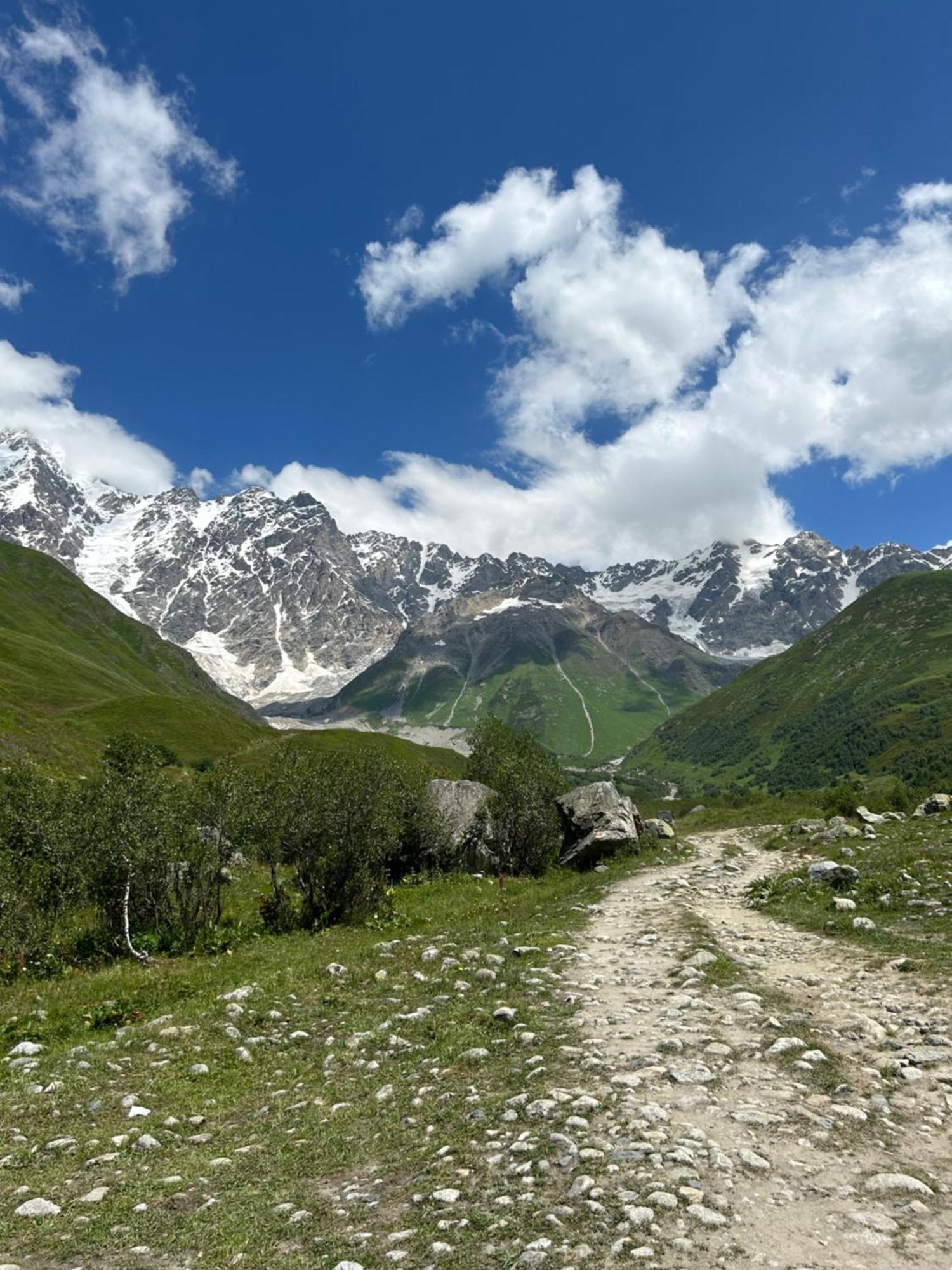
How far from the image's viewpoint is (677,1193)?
771 centimetres

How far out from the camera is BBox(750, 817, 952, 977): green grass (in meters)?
18.1

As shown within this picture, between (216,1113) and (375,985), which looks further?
(375,985)

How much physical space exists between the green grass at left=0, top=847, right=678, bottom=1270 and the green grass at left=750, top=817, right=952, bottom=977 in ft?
29.6

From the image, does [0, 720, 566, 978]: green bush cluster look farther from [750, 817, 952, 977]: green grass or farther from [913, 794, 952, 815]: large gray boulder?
[913, 794, 952, 815]: large gray boulder

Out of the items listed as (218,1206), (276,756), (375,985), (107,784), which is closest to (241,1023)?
(375,985)

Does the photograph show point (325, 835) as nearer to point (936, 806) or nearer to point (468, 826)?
point (468, 826)

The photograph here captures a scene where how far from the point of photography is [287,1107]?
11484 mm

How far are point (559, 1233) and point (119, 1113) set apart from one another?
818 centimetres

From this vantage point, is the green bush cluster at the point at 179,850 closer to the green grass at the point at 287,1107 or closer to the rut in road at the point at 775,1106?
the green grass at the point at 287,1107

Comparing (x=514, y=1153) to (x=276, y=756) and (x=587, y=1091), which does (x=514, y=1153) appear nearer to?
(x=587, y=1091)

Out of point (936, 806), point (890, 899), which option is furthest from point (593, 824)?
point (890, 899)

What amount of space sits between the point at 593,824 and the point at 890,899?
2520 centimetres

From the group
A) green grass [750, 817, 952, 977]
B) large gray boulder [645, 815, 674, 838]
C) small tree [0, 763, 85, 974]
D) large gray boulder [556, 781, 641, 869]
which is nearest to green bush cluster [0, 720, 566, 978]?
small tree [0, 763, 85, 974]

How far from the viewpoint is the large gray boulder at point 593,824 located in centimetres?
4547
